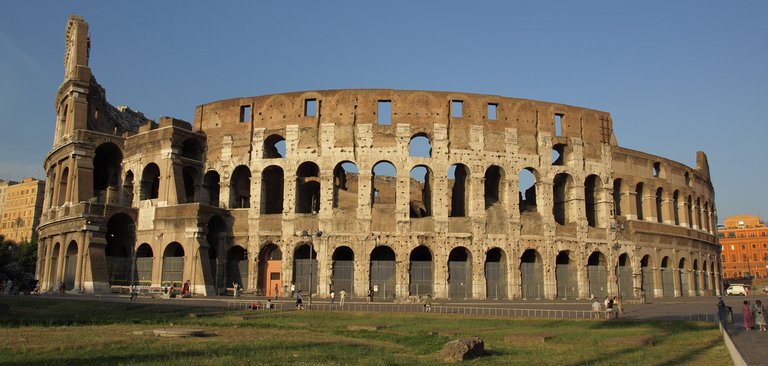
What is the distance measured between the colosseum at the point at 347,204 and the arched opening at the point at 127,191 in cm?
9

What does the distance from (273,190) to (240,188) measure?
7.47 feet

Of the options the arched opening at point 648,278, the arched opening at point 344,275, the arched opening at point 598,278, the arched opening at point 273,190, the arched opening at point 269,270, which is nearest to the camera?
the arched opening at point 344,275

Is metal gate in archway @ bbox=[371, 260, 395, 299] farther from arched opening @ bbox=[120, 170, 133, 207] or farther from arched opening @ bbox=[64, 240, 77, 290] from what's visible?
arched opening @ bbox=[64, 240, 77, 290]

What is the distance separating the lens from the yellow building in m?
109

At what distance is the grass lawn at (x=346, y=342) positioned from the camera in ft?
40.2

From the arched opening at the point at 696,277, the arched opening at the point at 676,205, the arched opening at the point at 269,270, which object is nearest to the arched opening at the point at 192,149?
the arched opening at the point at 269,270

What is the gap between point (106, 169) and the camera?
47.4 meters

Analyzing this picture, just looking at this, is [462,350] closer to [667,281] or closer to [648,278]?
[648,278]

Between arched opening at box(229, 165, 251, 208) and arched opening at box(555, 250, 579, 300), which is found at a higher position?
arched opening at box(229, 165, 251, 208)

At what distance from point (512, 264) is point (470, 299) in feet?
13.0

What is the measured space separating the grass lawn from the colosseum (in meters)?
15.0

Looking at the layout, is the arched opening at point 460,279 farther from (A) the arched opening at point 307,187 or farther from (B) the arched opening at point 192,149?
(B) the arched opening at point 192,149

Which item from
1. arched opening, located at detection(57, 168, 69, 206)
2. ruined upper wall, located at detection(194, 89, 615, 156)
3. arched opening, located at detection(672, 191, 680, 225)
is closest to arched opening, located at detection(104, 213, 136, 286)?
A: arched opening, located at detection(57, 168, 69, 206)

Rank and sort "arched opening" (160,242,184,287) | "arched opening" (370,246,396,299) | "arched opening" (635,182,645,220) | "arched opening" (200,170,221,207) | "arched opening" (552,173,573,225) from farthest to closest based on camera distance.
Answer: "arched opening" (635,182,645,220) < "arched opening" (552,173,573,225) < "arched opening" (200,170,221,207) < "arched opening" (160,242,184,287) < "arched opening" (370,246,396,299)
